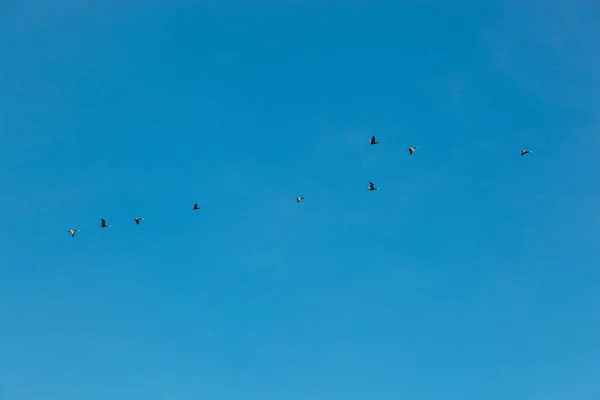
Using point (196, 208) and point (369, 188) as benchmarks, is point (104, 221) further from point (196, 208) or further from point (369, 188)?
point (369, 188)

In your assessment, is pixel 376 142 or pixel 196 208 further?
pixel 196 208

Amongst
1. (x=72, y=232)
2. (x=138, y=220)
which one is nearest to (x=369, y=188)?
(x=138, y=220)

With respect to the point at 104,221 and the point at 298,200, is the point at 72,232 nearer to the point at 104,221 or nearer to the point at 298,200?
the point at 104,221

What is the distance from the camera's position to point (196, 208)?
145875mm

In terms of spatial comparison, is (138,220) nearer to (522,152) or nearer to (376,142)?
(376,142)

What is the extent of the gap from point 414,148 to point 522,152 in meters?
20.0

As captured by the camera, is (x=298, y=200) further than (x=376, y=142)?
Yes

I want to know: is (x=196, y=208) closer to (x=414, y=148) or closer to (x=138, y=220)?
(x=138, y=220)

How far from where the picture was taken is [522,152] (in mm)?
143000

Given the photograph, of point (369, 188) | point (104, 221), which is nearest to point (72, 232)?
point (104, 221)

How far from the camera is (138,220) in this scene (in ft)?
482

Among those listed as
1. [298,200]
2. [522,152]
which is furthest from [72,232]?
[522,152]

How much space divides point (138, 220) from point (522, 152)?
226 feet

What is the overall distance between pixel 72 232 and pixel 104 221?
5934 mm
